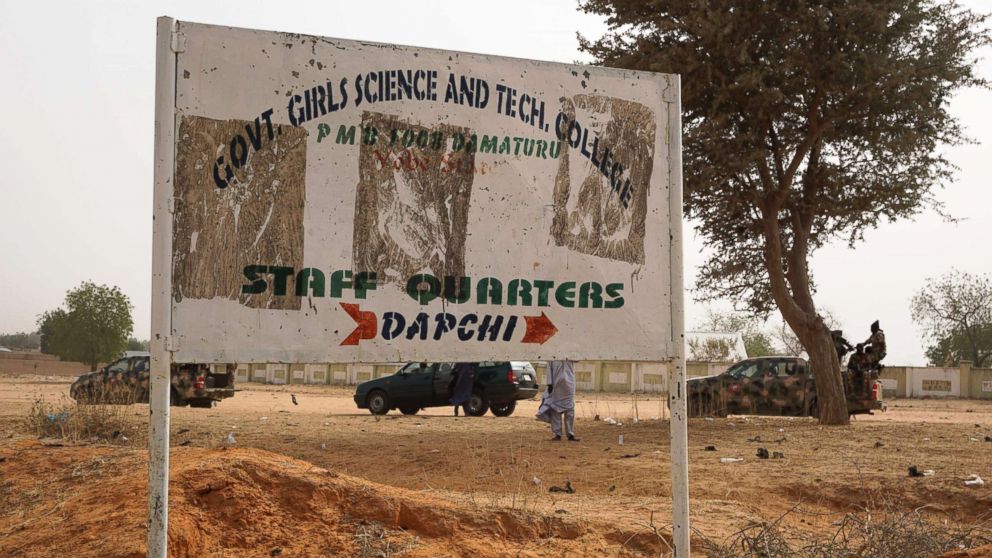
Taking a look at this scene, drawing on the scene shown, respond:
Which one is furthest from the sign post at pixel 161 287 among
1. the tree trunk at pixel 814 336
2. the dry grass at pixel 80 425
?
the tree trunk at pixel 814 336

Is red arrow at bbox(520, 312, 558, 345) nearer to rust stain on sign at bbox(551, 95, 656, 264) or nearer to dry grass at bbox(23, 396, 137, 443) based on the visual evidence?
rust stain on sign at bbox(551, 95, 656, 264)

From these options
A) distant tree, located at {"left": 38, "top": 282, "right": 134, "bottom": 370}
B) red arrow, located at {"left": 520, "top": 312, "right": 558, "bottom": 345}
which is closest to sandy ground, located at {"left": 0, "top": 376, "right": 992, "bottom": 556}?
red arrow, located at {"left": 520, "top": 312, "right": 558, "bottom": 345}

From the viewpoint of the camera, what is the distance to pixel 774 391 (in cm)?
2084

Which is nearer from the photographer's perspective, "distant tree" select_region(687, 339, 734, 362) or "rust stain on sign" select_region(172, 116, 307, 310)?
"rust stain on sign" select_region(172, 116, 307, 310)

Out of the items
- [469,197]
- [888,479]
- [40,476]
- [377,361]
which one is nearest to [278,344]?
[377,361]

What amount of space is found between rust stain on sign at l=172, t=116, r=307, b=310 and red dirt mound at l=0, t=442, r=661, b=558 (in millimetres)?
1954

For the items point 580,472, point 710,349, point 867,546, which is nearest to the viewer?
point 867,546

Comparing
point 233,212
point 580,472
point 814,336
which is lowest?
point 580,472

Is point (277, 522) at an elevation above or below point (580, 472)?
above

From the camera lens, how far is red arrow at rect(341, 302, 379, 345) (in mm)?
4340

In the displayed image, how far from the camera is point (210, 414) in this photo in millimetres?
20031

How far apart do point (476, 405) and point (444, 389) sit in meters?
0.88

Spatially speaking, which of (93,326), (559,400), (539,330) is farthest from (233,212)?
(93,326)

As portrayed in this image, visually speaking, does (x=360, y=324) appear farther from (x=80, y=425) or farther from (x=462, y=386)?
(x=462, y=386)
